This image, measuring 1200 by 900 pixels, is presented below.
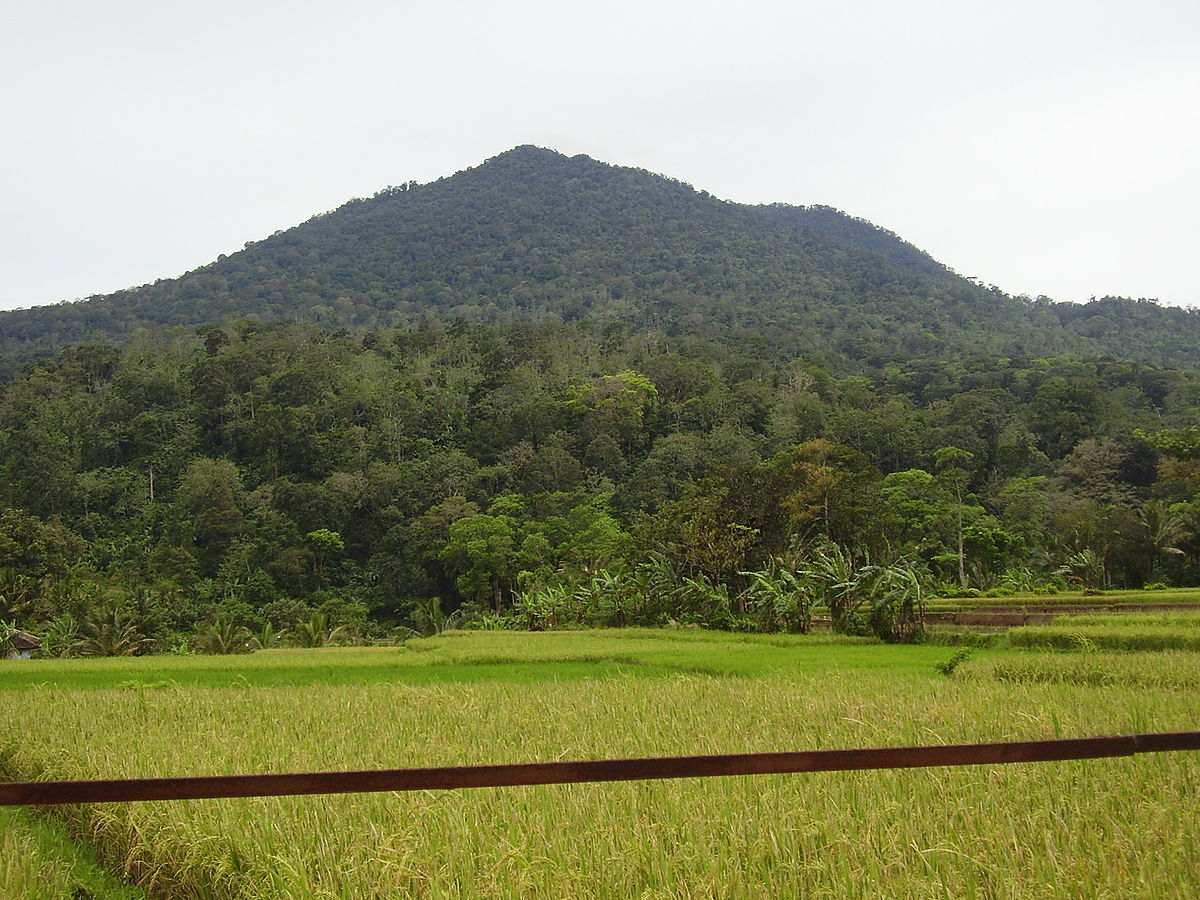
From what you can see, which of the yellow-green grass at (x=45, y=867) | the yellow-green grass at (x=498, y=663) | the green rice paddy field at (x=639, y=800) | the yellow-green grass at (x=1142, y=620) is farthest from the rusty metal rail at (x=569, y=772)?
the yellow-green grass at (x=1142, y=620)

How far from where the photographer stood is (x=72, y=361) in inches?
2090

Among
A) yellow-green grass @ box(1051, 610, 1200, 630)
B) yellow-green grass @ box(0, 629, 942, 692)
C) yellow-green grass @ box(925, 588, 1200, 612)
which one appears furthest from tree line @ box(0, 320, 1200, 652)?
yellow-green grass @ box(1051, 610, 1200, 630)

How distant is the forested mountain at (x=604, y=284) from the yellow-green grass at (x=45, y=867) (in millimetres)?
61554

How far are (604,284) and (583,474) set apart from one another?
62657mm

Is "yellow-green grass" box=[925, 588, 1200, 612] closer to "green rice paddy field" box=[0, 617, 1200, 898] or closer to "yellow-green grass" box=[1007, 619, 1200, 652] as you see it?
"yellow-green grass" box=[1007, 619, 1200, 652]

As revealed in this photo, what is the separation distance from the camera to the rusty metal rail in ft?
6.28

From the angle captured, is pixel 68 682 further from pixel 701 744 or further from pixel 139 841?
pixel 701 744

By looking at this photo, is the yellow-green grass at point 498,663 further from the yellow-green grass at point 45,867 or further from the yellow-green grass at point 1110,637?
the yellow-green grass at point 45,867

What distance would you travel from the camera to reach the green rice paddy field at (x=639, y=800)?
318 cm

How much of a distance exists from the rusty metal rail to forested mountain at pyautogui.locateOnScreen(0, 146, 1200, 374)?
63.8m

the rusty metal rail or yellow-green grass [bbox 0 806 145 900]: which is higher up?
the rusty metal rail

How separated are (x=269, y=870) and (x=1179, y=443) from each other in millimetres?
30862

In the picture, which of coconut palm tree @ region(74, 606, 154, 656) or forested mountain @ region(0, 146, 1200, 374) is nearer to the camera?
coconut palm tree @ region(74, 606, 154, 656)

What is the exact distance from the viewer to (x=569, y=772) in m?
1.96
